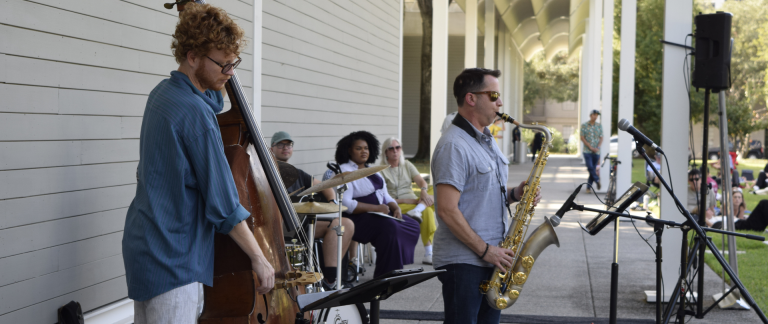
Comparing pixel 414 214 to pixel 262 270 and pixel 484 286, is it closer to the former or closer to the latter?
pixel 484 286

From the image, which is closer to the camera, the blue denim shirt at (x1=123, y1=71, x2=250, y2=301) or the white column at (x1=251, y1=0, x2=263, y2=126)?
the blue denim shirt at (x1=123, y1=71, x2=250, y2=301)

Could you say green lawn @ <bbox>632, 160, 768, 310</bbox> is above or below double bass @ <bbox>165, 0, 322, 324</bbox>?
below

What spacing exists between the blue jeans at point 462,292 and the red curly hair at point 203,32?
4.94ft

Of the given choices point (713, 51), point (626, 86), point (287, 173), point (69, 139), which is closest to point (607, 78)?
point (626, 86)

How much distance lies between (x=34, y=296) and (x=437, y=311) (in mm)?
3124

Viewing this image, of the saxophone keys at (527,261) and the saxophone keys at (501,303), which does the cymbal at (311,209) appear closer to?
the saxophone keys at (527,261)

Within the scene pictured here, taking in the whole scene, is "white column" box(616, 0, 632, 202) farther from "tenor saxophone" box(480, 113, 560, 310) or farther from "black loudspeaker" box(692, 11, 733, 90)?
"tenor saxophone" box(480, 113, 560, 310)

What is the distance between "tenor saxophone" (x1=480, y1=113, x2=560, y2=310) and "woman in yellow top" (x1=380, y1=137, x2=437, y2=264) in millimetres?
3453

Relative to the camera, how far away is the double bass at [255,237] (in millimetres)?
2609

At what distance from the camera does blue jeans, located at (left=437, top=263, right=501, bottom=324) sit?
10.2 ft

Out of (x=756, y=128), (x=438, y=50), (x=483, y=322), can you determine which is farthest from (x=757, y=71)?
(x=483, y=322)

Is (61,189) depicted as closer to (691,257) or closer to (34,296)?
(34,296)

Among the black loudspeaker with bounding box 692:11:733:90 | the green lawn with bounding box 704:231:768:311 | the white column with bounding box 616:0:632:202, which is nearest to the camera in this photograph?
the black loudspeaker with bounding box 692:11:733:90

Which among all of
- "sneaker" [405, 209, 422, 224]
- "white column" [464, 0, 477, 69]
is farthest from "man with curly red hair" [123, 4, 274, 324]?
"white column" [464, 0, 477, 69]
